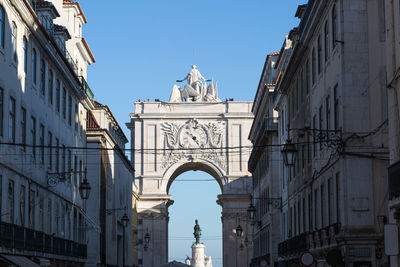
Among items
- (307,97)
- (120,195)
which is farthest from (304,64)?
(120,195)

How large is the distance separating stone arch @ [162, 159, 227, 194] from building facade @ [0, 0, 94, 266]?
201 feet

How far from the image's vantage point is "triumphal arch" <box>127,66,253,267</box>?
371 ft

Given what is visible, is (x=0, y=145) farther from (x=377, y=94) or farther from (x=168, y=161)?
(x=168, y=161)

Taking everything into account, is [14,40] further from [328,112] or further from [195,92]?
[195,92]

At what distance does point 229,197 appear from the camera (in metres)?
113

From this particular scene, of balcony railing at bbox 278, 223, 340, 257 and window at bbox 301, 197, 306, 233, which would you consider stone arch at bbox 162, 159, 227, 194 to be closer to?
balcony railing at bbox 278, 223, 340, 257

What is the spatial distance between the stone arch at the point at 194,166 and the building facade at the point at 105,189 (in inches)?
1180

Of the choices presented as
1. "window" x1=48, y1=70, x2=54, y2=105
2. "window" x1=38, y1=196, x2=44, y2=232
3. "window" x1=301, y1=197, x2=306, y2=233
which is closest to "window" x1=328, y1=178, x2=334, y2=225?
"window" x1=301, y1=197, x2=306, y2=233

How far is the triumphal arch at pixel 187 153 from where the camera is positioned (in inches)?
4449

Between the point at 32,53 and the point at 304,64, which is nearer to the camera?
the point at 32,53

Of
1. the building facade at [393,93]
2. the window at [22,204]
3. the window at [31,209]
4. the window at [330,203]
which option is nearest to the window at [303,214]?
the window at [330,203]

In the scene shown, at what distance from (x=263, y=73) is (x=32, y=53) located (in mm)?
38530

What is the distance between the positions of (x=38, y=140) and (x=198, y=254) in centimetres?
8923

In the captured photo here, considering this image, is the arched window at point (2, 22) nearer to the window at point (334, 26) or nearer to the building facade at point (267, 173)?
the window at point (334, 26)
